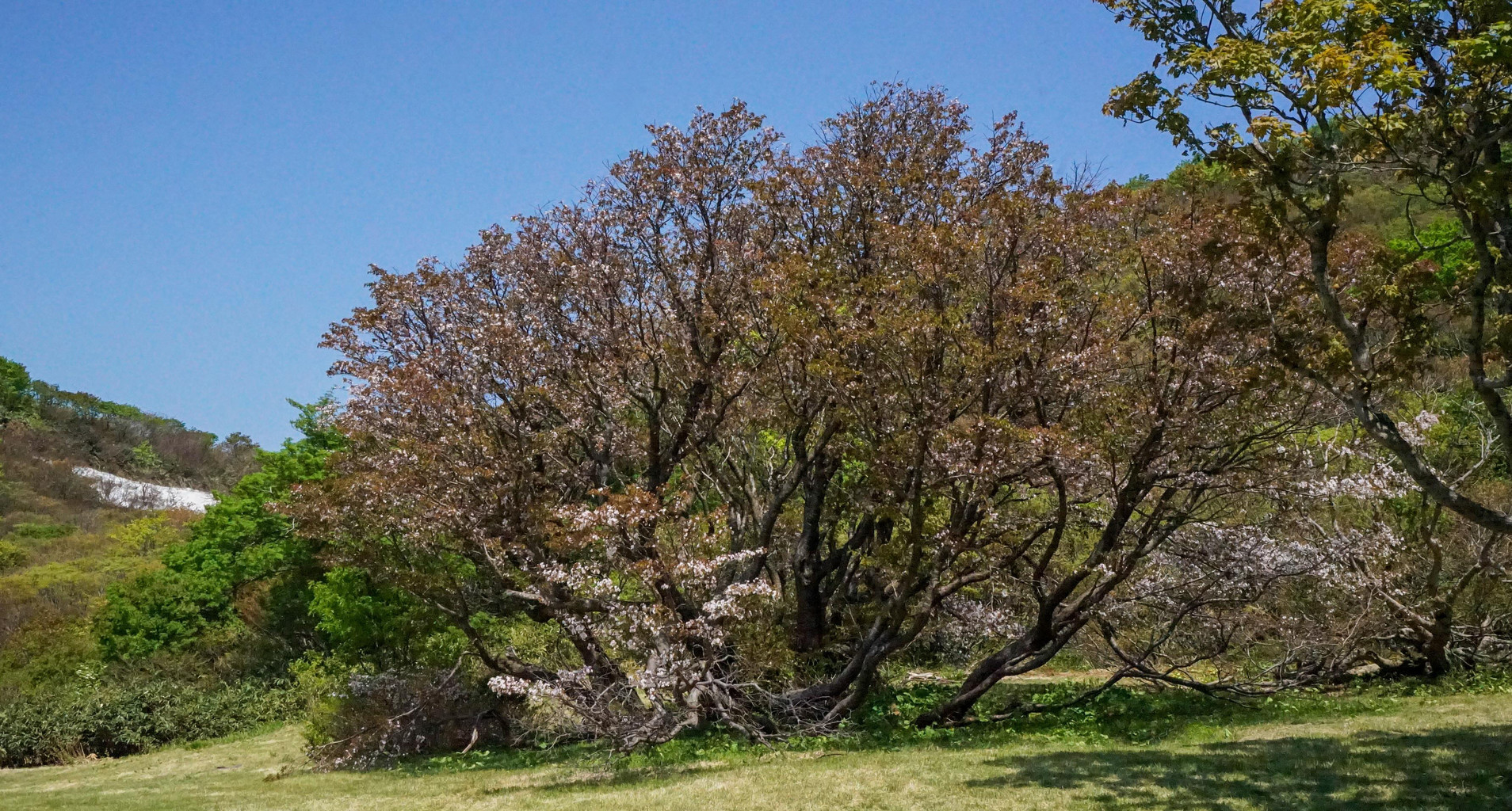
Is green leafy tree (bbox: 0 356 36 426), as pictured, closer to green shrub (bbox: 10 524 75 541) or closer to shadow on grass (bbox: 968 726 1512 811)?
green shrub (bbox: 10 524 75 541)

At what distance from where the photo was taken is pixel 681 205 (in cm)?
1642

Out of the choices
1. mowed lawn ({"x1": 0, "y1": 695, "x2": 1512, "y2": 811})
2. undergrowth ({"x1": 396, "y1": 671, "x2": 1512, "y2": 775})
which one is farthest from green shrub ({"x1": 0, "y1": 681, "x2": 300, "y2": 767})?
undergrowth ({"x1": 396, "y1": 671, "x2": 1512, "y2": 775})

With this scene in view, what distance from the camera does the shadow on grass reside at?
7.58 metres

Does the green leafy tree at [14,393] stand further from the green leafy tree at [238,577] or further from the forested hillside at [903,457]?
the forested hillside at [903,457]

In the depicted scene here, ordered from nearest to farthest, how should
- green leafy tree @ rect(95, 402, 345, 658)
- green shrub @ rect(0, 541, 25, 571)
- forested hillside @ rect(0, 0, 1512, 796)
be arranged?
forested hillside @ rect(0, 0, 1512, 796), green leafy tree @ rect(95, 402, 345, 658), green shrub @ rect(0, 541, 25, 571)

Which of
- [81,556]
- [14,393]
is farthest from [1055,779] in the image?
[14,393]

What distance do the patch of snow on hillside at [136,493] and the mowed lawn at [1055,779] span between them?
7032cm

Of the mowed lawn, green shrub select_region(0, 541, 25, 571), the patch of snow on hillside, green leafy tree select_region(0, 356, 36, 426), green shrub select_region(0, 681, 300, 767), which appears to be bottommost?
green shrub select_region(0, 681, 300, 767)

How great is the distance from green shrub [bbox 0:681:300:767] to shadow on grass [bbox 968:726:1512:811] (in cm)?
2549

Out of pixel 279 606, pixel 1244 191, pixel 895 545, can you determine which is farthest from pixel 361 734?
pixel 279 606

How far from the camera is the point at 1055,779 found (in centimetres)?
930

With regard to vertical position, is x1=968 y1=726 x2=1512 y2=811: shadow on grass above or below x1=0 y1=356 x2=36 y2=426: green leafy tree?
below

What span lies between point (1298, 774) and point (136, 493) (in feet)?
293

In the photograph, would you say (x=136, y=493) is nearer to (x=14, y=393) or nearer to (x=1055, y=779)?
(x=14, y=393)
